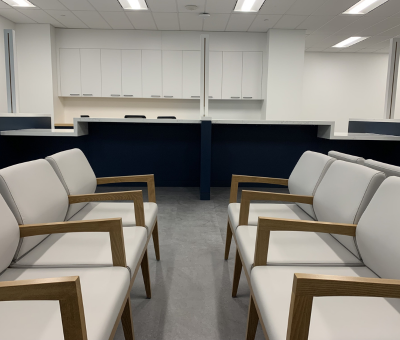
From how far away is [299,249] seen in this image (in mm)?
1350

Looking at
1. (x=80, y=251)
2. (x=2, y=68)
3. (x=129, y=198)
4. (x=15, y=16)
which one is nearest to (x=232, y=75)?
(x=15, y=16)

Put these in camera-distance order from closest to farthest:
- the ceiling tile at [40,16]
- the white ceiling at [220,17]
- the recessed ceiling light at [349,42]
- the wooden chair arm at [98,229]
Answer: the wooden chair arm at [98,229] < the white ceiling at [220,17] < the ceiling tile at [40,16] < the recessed ceiling light at [349,42]

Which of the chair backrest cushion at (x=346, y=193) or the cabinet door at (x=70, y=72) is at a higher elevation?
the cabinet door at (x=70, y=72)

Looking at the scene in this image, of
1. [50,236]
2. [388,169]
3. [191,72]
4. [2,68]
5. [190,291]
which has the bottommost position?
[190,291]

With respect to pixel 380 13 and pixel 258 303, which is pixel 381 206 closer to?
pixel 258 303

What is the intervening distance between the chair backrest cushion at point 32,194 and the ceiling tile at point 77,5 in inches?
161

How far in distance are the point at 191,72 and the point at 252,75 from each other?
1.22 m

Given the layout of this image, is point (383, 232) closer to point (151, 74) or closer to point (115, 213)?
point (115, 213)

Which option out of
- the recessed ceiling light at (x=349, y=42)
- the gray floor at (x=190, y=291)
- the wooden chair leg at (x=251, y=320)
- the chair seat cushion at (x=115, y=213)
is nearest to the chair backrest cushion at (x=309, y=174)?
the gray floor at (x=190, y=291)

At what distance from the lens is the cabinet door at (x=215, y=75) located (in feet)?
20.3

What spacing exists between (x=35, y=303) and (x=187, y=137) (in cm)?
323

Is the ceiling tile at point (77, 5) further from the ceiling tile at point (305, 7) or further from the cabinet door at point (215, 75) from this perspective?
the ceiling tile at point (305, 7)

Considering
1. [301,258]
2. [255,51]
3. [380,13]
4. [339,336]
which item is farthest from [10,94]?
[380,13]

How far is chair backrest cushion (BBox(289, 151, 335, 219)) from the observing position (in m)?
1.75
